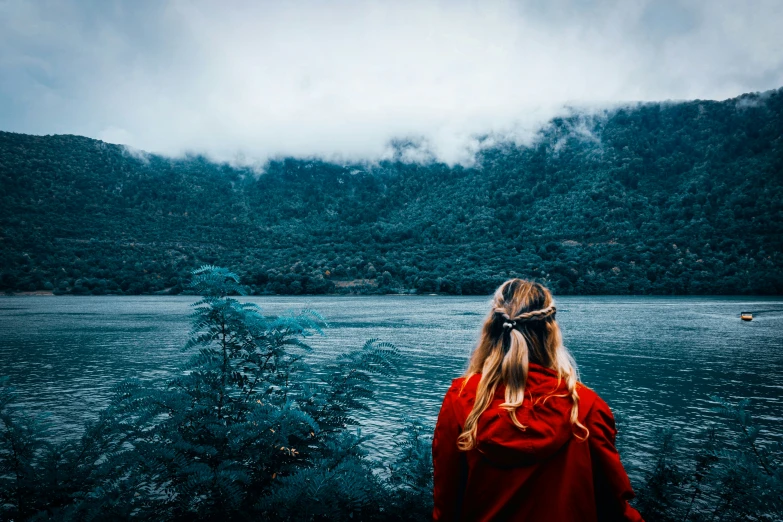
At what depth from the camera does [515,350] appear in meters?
2.03

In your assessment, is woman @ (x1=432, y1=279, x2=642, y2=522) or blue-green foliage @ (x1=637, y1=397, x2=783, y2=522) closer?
woman @ (x1=432, y1=279, x2=642, y2=522)

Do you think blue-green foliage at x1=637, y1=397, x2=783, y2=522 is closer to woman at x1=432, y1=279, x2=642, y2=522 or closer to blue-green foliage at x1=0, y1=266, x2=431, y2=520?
blue-green foliage at x1=0, y1=266, x2=431, y2=520

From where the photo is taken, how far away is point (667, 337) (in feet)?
122

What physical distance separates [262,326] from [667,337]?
134 ft

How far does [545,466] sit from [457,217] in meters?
141

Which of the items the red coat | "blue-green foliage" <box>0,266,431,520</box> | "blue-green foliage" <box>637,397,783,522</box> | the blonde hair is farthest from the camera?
"blue-green foliage" <box>637,397,783,522</box>

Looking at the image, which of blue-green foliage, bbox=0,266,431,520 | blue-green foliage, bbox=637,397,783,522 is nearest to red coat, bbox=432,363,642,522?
blue-green foliage, bbox=0,266,431,520

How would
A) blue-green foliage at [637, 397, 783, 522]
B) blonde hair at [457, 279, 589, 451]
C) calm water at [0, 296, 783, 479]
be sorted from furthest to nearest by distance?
1. calm water at [0, 296, 783, 479]
2. blue-green foliage at [637, 397, 783, 522]
3. blonde hair at [457, 279, 589, 451]

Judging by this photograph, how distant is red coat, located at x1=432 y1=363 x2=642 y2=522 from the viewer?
1.73 m

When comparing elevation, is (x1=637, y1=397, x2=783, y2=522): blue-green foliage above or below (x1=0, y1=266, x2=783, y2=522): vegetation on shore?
below

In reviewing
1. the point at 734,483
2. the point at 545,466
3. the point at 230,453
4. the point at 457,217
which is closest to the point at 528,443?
the point at 545,466

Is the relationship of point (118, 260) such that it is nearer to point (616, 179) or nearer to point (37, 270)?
point (37, 270)

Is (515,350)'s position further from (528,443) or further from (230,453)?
(230,453)

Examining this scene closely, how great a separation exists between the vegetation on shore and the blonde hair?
1707 mm
